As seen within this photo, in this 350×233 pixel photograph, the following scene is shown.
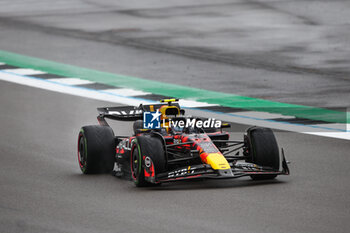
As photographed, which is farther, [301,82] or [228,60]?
[228,60]

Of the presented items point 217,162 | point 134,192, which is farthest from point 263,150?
point 134,192

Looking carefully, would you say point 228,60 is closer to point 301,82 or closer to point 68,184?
point 301,82

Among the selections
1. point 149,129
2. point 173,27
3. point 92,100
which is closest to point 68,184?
point 149,129

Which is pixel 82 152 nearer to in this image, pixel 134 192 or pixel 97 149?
pixel 97 149

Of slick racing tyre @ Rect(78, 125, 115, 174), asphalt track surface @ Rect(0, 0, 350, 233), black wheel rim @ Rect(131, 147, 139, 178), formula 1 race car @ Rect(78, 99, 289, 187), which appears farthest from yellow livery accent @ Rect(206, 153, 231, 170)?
slick racing tyre @ Rect(78, 125, 115, 174)

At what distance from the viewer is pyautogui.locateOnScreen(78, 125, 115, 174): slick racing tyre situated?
11.2m

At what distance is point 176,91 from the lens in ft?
56.1

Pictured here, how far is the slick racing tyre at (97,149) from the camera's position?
36.6ft

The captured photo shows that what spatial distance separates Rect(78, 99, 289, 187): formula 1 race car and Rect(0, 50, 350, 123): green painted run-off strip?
4073mm

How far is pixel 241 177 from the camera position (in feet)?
35.6

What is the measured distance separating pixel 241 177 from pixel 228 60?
9.05 metres

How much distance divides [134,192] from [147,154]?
46 centimetres

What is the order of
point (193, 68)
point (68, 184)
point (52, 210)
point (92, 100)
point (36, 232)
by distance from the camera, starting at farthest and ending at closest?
point (193, 68)
point (92, 100)
point (68, 184)
point (52, 210)
point (36, 232)

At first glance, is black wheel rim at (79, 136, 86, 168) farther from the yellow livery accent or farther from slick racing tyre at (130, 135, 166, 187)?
the yellow livery accent
